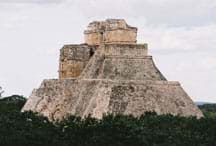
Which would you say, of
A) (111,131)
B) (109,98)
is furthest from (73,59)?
(111,131)

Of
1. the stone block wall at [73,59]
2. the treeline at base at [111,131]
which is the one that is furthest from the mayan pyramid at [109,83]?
the treeline at base at [111,131]

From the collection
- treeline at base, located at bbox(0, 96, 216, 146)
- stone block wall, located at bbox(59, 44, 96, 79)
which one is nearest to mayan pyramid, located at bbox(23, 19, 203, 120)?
stone block wall, located at bbox(59, 44, 96, 79)

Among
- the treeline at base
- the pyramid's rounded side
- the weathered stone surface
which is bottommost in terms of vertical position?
the treeline at base

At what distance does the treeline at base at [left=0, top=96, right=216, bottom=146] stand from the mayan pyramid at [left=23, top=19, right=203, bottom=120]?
1.80 meters

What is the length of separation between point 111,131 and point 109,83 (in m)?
4.89

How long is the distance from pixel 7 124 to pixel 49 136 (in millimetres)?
2835

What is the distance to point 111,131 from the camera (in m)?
37.0

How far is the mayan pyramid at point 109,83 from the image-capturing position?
1624 inches

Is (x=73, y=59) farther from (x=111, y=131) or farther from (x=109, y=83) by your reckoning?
(x=111, y=131)

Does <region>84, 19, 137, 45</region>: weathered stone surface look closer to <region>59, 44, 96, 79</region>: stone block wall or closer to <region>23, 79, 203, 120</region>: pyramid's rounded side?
<region>59, 44, 96, 79</region>: stone block wall

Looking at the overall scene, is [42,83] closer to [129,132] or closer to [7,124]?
[7,124]

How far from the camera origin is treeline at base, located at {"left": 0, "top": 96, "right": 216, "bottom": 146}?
36.2 metres

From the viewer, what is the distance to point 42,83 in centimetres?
4556

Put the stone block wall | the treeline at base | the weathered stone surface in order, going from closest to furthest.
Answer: the treeline at base, the weathered stone surface, the stone block wall
